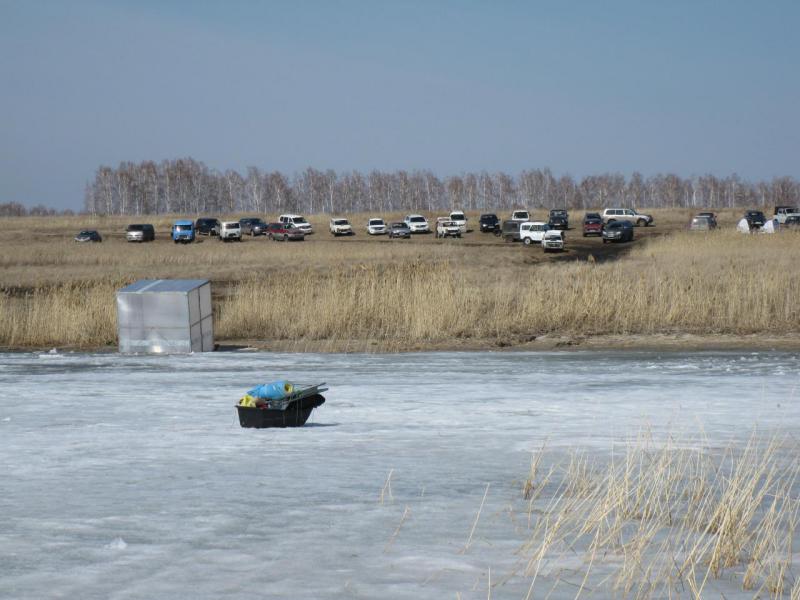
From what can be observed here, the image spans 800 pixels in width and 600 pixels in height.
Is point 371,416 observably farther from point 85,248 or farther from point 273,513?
point 85,248

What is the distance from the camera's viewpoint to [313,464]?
852 cm

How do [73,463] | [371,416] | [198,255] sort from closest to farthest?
[73,463] < [371,416] < [198,255]

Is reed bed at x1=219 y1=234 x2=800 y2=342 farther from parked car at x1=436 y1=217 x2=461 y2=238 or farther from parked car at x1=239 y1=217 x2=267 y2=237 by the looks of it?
parked car at x1=239 y1=217 x2=267 y2=237

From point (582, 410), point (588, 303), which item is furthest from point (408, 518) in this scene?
point (588, 303)

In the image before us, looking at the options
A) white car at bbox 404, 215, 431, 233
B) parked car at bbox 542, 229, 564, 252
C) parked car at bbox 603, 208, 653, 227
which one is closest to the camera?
parked car at bbox 542, 229, 564, 252

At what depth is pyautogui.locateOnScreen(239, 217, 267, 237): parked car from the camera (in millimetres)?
85875

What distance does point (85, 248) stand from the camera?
66250mm

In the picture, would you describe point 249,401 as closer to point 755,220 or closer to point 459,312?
point 459,312

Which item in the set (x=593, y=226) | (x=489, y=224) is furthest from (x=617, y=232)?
(x=489, y=224)

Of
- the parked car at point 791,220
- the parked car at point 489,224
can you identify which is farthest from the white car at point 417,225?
the parked car at point 791,220

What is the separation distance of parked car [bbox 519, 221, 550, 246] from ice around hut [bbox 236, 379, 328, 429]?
57879 mm

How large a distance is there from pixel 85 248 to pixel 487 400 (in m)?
57.8

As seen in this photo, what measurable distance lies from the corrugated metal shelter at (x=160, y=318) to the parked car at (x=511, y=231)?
2112 inches

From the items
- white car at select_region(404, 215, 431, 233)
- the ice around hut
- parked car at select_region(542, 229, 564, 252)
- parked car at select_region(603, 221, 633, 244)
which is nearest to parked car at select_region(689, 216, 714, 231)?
parked car at select_region(603, 221, 633, 244)
